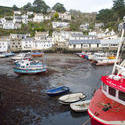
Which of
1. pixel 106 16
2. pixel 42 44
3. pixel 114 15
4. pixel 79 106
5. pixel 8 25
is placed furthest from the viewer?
pixel 106 16

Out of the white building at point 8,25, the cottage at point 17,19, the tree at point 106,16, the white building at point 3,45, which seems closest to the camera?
the white building at point 3,45

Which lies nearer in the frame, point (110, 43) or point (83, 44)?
point (110, 43)

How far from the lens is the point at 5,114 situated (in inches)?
666

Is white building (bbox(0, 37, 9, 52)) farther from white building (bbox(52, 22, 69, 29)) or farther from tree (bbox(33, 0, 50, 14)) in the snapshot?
tree (bbox(33, 0, 50, 14))

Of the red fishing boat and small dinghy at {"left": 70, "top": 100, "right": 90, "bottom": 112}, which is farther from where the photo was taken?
small dinghy at {"left": 70, "top": 100, "right": 90, "bottom": 112}

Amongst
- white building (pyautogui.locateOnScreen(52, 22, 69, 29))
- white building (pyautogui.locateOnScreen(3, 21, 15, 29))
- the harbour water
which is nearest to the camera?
the harbour water

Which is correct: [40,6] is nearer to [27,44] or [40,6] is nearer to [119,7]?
[119,7]

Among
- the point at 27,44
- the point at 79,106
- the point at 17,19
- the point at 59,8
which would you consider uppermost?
the point at 59,8

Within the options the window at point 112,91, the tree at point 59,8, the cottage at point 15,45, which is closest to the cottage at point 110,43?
the cottage at point 15,45

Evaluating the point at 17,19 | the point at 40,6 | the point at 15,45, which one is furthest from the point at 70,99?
the point at 40,6

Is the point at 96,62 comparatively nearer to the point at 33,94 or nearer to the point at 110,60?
the point at 110,60

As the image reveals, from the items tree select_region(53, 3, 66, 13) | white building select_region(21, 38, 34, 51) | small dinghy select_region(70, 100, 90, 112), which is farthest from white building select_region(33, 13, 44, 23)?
small dinghy select_region(70, 100, 90, 112)

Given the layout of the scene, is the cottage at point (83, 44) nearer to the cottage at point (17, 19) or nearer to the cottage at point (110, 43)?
the cottage at point (110, 43)

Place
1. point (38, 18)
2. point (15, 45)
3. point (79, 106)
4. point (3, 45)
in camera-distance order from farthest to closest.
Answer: point (38, 18), point (15, 45), point (3, 45), point (79, 106)
